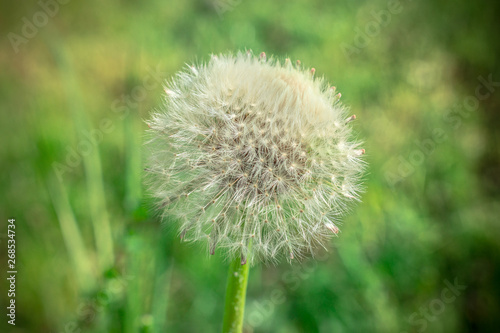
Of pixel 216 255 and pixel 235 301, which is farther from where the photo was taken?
pixel 216 255

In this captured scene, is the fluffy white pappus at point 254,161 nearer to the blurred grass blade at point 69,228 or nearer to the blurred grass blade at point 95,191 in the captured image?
the blurred grass blade at point 95,191

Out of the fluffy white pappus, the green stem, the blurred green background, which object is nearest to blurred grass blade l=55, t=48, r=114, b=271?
the blurred green background

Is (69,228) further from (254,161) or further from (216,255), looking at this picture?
(254,161)

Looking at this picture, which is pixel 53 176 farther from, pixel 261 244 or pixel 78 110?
pixel 261 244

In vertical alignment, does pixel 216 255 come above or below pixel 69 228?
below

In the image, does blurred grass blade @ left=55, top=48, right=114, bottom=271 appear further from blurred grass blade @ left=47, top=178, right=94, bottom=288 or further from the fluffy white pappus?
the fluffy white pappus

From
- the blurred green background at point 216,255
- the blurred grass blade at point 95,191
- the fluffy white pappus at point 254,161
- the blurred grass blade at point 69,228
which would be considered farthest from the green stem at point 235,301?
the blurred grass blade at point 69,228

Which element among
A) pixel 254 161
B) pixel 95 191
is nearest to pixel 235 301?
pixel 254 161
